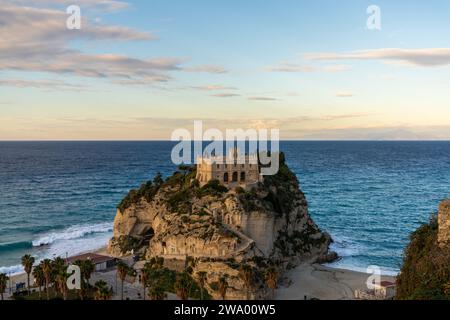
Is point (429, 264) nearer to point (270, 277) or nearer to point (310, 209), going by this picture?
point (270, 277)

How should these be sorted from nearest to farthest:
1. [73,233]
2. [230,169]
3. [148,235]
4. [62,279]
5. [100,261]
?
[62,279]
[100,261]
[230,169]
[148,235]
[73,233]

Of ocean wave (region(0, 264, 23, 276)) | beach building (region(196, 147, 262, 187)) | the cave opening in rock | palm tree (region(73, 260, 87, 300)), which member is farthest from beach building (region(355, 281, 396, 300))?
ocean wave (region(0, 264, 23, 276))

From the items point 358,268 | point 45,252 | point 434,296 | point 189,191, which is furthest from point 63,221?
point 434,296

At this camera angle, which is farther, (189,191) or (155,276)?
(189,191)

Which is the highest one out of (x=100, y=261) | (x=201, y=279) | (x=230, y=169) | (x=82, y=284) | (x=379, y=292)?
(x=230, y=169)

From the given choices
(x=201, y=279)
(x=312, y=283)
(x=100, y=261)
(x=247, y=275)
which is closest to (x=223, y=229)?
(x=201, y=279)
